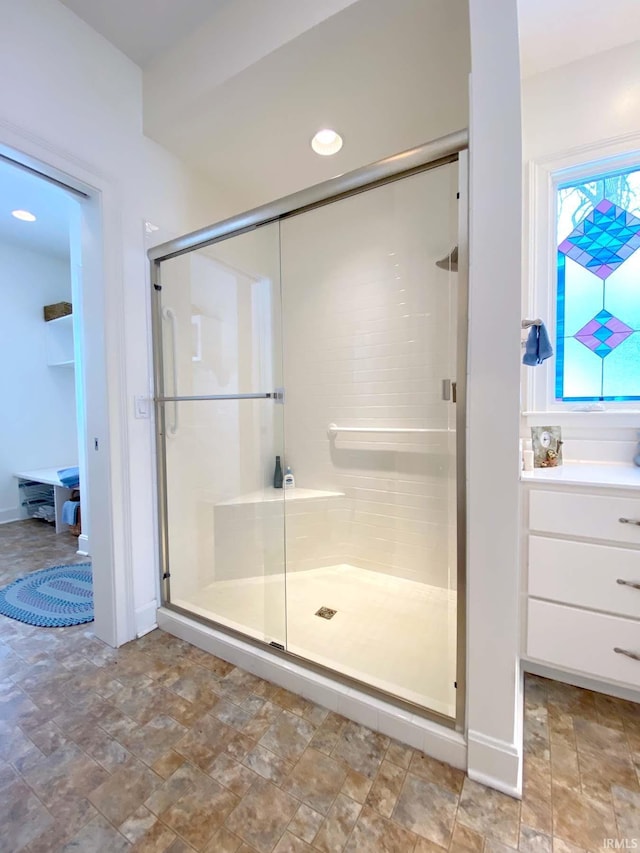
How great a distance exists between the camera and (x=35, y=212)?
115 inches

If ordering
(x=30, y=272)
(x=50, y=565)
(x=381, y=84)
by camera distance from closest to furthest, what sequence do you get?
(x=381, y=84), (x=50, y=565), (x=30, y=272)

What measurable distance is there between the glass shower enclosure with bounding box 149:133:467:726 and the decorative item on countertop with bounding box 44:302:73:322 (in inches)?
93.5

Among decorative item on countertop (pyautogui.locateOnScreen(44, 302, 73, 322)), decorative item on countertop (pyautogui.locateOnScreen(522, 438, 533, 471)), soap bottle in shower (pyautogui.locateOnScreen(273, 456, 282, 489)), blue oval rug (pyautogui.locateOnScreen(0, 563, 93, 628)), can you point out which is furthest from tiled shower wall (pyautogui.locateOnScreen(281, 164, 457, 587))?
decorative item on countertop (pyautogui.locateOnScreen(44, 302, 73, 322))

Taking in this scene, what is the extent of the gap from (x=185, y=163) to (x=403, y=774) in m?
2.88

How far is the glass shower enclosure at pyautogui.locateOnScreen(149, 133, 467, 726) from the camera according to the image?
64.8 inches

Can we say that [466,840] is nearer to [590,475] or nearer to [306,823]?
[306,823]

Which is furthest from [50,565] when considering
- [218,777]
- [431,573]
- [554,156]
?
[554,156]

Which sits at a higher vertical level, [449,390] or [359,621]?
[449,390]

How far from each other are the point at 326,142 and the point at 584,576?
2357 millimetres

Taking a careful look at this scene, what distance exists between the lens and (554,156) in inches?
68.9

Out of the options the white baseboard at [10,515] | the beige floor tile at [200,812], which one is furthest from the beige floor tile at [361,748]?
the white baseboard at [10,515]

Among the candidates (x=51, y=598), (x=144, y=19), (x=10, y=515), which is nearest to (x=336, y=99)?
(x=144, y=19)

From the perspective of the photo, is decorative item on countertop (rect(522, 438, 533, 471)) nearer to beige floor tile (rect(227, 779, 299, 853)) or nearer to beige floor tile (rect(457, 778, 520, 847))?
beige floor tile (rect(457, 778, 520, 847))

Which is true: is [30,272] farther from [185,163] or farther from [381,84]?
[381,84]
